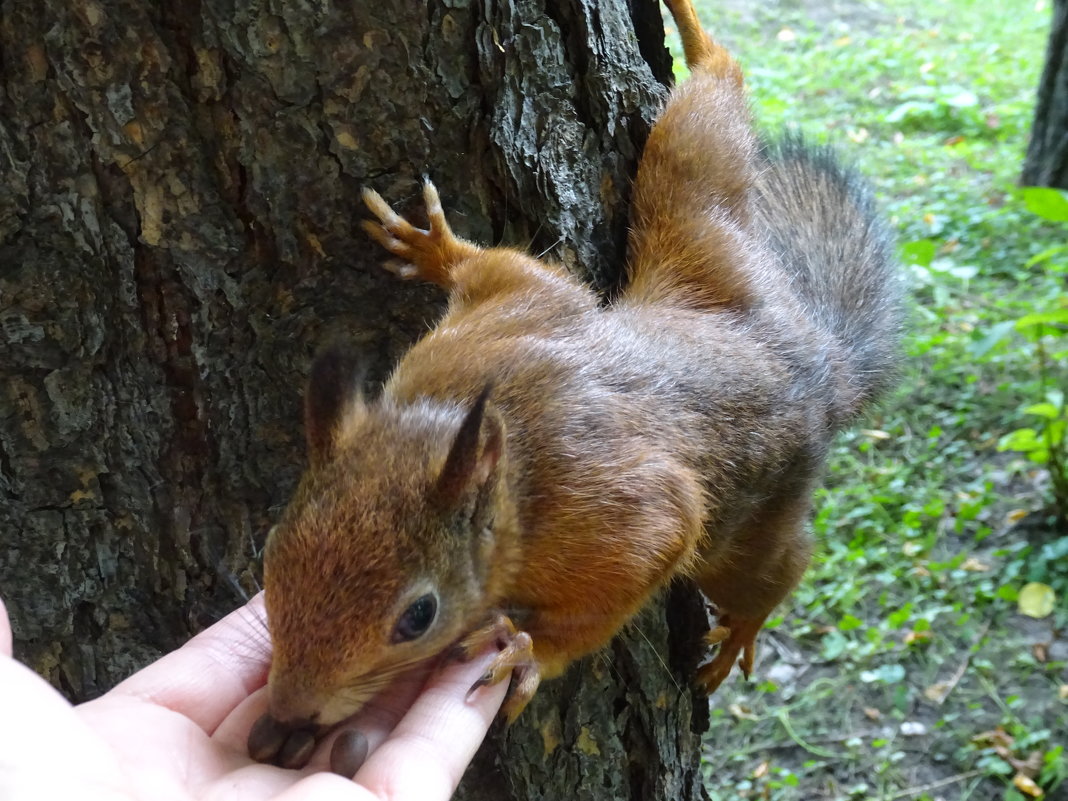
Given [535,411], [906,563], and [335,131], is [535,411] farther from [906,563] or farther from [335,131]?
[906,563]

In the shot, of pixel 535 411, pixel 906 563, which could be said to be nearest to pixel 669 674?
pixel 535 411

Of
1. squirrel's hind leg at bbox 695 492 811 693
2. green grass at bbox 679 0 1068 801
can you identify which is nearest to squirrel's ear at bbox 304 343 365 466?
squirrel's hind leg at bbox 695 492 811 693

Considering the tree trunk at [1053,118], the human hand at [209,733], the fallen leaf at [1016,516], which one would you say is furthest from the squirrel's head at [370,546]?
the tree trunk at [1053,118]

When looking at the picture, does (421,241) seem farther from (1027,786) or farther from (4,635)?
(1027,786)

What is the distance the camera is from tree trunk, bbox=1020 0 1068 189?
5.16 m

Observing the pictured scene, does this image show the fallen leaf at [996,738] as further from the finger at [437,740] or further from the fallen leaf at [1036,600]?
the finger at [437,740]

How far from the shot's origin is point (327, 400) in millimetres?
1614

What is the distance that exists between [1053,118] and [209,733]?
5318mm

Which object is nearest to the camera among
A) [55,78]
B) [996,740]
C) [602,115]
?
[55,78]

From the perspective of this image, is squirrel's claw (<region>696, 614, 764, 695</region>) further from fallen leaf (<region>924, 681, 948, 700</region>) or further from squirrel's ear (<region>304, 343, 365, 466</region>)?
squirrel's ear (<region>304, 343, 365, 466</region>)

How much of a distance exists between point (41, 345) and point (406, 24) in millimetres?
865

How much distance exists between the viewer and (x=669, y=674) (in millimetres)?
2225

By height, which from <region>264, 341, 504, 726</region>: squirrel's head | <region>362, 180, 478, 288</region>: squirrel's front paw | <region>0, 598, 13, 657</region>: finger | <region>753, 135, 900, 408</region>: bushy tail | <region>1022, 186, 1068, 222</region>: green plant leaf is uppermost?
<region>362, 180, 478, 288</region>: squirrel's front paw

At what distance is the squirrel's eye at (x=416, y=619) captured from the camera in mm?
1525
